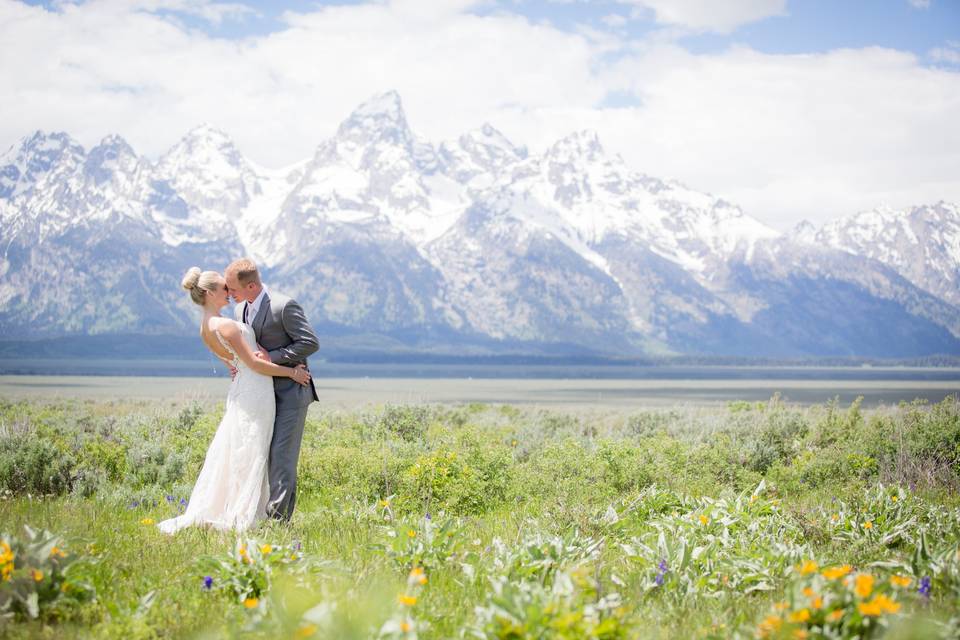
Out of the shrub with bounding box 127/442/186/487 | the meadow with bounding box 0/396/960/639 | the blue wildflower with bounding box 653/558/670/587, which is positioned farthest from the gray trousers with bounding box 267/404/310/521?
the shrub with bounding box 127/442/186/487

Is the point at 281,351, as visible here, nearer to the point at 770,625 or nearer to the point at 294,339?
the point at 294,339

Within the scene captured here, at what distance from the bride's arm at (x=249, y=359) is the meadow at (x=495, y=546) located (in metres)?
1.45

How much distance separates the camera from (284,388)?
26.2 ft

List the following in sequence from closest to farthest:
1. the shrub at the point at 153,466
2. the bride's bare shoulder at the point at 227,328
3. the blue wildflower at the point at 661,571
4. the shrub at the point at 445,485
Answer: the blue wildflower at the point at 661,571
the bride's bare shoulder at the point at 227,328
the shrub at the point at 445,485
the shrub at the point at 153,466

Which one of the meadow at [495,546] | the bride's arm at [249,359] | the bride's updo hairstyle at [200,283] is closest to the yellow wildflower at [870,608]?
the meadow at [495,546]

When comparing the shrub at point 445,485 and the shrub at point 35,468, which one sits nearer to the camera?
the shrub at point 445,485

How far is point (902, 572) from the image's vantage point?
19.1ft

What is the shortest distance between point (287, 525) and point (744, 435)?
12570 mm

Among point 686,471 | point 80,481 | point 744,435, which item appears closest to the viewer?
point 80,481

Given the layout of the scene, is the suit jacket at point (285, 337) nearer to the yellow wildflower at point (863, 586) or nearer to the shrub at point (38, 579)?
the shrub at point (38, 579)

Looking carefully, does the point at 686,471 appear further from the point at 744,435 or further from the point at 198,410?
the point at 198,410

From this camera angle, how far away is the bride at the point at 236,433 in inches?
305

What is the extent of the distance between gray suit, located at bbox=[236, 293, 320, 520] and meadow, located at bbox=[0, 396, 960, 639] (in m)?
0.45

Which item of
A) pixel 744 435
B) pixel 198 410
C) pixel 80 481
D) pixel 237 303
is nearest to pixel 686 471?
pixel 744 435
